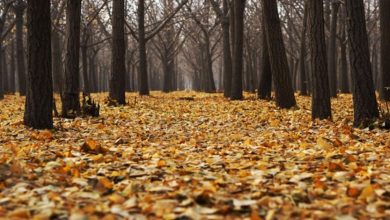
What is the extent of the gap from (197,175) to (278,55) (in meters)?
7.81

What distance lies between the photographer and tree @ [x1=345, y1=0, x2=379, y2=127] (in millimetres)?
7699

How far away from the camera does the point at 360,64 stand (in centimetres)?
773

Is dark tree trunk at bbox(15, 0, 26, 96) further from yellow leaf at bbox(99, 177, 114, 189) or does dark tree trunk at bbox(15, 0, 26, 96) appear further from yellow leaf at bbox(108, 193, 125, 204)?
yellow leaf at bbox(108, 193, 125, 204)

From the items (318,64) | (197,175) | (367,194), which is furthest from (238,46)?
(367,194)

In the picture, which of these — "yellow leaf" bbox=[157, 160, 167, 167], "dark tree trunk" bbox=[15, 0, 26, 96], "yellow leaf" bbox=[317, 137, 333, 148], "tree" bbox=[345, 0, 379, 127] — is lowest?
"yellow leaf" bbox=[157, 160, 167, 167]

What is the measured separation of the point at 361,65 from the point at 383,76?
20.2 ft

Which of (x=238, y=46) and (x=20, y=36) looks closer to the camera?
(x=238, y=46)

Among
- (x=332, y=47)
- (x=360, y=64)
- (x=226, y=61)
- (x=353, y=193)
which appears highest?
→ (x=332, y=47)

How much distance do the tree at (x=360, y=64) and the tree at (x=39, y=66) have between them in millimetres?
5204

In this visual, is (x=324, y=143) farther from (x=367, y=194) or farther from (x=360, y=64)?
(x=360, y=64)

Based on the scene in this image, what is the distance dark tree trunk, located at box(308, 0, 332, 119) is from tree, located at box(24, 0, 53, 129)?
16.8 ft

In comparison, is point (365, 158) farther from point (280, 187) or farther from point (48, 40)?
point (48, 40)

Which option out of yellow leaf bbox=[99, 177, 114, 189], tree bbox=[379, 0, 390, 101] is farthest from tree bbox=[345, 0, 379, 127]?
tree bbox=[379, 0, 390, 101]

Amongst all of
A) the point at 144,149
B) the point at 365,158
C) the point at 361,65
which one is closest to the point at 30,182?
the point at 144,149
